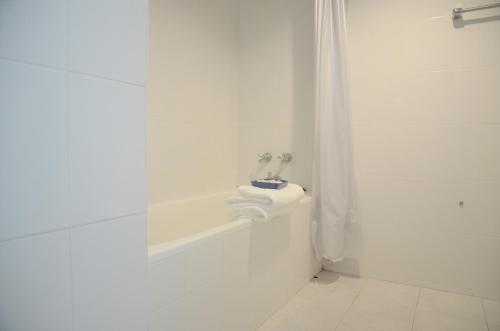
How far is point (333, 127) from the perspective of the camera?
7.28 ft

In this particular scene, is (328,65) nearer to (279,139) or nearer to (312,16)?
(312,16)

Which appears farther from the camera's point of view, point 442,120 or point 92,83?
point 442,120

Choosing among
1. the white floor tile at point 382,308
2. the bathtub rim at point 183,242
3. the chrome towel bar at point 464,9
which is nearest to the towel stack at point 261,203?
the bathtub rim at point 183,242

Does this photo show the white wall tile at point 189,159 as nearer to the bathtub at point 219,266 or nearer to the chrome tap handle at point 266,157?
the bathtub at point 219,266

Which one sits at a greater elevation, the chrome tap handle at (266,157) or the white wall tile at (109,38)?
the white wall tile at (109,38)

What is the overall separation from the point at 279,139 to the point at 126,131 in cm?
197

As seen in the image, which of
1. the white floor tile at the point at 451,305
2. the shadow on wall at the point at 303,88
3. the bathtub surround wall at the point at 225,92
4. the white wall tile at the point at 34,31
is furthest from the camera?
the shadow on wall at the point at 303,88

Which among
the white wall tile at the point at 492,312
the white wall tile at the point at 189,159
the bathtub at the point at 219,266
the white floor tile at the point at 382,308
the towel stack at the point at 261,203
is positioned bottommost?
the white wall tile at the point at 492,312

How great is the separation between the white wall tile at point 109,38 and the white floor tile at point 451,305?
2.05 m

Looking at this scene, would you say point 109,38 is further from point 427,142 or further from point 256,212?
point 427,142

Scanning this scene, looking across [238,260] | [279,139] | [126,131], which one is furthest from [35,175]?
[279,139]

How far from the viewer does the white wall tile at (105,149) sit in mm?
650

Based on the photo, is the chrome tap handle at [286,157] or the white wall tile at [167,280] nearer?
the white wall tile at [167,280]

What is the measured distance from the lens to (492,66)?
6.48ft
